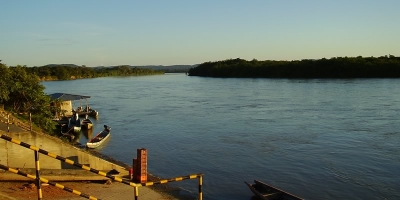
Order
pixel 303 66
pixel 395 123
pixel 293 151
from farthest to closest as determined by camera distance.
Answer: pixel 303 66 → pixel 395 123 → pixel 293 151

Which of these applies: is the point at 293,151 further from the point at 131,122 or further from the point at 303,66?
the point at 303,66

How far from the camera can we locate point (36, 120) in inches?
1050

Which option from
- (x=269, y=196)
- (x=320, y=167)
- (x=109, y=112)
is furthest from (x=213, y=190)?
(x=109, y=112)

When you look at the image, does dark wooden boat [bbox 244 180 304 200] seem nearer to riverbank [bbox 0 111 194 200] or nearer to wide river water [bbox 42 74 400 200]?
wide river water [bbox 42 74 400 200]

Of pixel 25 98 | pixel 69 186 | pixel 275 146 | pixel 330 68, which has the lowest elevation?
pixel 275 146

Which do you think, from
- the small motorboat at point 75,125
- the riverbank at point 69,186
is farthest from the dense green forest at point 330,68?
the riverbank at point 69,186

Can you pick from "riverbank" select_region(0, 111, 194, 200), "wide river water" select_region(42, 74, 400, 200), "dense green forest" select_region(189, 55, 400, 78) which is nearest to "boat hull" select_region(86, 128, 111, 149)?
"wide river water" select_region(42, 74, 400, 200)

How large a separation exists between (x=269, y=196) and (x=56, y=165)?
847cm

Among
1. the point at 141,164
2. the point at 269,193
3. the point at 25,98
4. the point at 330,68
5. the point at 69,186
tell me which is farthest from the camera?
the point at 330,68

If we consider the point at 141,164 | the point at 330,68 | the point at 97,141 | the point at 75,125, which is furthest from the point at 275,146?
the point at 330,68

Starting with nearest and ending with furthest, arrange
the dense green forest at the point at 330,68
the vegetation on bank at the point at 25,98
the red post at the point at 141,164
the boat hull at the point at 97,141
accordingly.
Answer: the red post at the point at 141,164 → the vegetation on bank at the point at 25,98 → the boat hull at the point at 97,141 → the dense green forest at the point at 330,68

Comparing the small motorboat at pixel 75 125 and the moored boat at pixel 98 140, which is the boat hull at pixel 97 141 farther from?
the small motorboat at pixel 75 125

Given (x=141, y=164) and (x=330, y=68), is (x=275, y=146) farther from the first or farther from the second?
(x=330, y=68)

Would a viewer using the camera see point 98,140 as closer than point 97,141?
No
